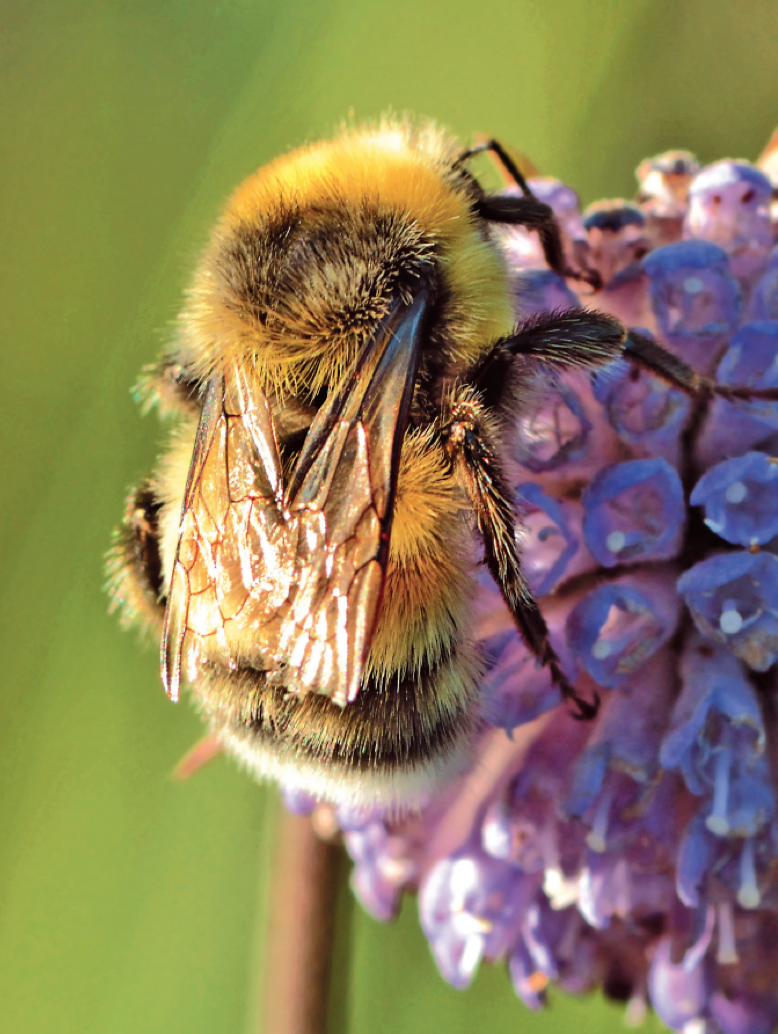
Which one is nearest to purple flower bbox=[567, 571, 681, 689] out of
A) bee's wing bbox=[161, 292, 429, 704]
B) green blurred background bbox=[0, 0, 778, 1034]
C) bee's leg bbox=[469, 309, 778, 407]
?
bee's leg bbox=[469, 309, 778, 407]

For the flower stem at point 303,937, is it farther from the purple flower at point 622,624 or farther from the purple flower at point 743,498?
the purple flower at point 743,498

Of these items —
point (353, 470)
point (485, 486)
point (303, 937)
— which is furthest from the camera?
point (303, 937)

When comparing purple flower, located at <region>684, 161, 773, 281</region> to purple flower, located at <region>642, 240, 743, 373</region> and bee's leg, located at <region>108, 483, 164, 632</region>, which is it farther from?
bee's leg, located at <region>108, 483, 164, 632</region>

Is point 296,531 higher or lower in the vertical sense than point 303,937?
higher

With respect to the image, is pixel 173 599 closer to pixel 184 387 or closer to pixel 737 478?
pixel 184 387

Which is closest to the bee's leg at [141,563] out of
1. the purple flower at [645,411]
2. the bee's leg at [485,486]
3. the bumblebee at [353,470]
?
the bumblebee at [353,470]

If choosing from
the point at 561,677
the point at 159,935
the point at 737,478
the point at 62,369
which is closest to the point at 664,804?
the point at 561,677

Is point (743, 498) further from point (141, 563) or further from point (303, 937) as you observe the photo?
point (303, 937)

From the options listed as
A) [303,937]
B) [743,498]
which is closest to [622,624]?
[743,498]
